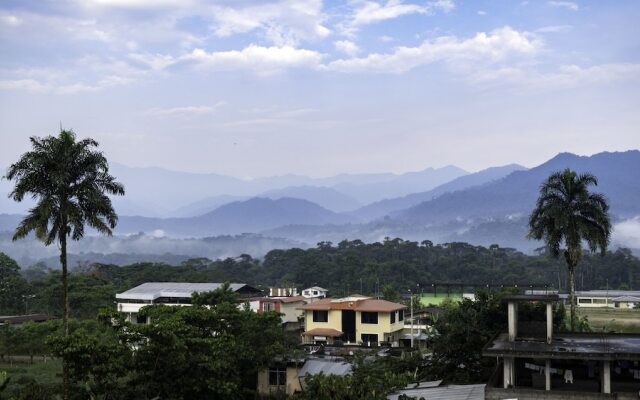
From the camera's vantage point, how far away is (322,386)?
70.7ft

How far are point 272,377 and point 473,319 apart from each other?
41.2 ft

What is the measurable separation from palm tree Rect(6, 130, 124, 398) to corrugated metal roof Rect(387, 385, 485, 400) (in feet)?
41.9

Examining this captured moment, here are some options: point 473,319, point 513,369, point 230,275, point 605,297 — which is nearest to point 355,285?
point 230,275

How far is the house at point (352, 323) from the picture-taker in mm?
58656

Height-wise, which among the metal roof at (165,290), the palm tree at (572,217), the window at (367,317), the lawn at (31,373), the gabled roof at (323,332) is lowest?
the lawn at (31,373)

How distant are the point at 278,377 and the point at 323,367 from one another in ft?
10.8

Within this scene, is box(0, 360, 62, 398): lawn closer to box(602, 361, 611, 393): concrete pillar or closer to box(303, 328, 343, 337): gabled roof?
box(303, 328, 343, 337): gabled roof

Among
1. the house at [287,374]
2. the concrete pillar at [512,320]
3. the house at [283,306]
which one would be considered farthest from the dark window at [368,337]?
the concrete pillar at [512,320]

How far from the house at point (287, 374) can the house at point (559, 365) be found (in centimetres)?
1399

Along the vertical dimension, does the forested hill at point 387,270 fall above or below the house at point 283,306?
above

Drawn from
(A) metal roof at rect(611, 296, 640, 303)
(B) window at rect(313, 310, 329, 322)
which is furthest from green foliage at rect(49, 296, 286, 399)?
(A) metal roof at rect(611, 296, 640, 303)

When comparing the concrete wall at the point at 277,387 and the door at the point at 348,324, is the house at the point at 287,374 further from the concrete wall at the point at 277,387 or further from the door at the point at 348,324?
the door at the point at 348,324

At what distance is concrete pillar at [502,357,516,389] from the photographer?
76.4 feet

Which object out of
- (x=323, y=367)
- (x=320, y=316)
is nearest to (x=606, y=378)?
(x=323, y=367)
